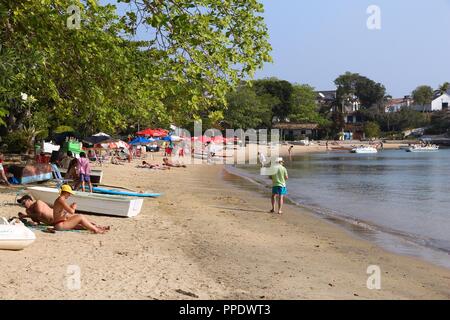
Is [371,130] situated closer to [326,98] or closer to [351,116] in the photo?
[351,116]

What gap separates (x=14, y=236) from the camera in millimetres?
8070

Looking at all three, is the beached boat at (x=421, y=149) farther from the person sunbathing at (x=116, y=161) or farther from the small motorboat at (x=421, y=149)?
the person sunbathing at (x=116, y=161)

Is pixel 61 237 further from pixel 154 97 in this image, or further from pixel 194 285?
pixel 154 97

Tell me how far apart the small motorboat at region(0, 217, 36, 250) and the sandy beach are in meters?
0.13

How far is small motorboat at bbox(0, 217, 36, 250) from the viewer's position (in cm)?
798

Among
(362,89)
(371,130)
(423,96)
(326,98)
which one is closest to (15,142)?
(371,130)

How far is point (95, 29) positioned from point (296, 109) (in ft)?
335

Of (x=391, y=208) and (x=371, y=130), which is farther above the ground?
(x=371, y=130)

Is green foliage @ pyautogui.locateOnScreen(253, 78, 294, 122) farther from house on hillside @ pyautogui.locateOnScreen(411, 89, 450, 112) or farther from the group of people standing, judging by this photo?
the group of people standing

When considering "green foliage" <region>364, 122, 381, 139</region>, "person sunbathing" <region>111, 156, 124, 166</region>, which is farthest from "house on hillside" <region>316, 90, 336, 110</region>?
"person sunbathing" <region>111, 156, 124, 166</region>

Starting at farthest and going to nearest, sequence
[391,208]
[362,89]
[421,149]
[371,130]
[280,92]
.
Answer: [362,89] → [371,130] → [280,92] → [421,149] → [391,208]

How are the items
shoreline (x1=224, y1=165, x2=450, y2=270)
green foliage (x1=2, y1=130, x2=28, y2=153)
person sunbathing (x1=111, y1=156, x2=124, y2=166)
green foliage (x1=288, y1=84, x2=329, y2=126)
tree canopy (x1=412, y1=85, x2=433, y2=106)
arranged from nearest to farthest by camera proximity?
shoreline (x1=224, y1=165, x2=450, y2=270)
green foliage (x1=2, y1=130, x2=28, y2=153)
person sunbathing (x1=111, y1=156, x2=124, y2=166)
green foliage (x1=288, y1=84, x2=329, y2=126)
tree canopy (x1=412, y1=85, x2=433, y2=106)

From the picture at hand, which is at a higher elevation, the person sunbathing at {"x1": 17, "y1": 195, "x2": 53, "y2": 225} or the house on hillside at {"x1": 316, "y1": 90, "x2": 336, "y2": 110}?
the house on hillside at {"x1": 316, "y1": 90, "x2": 336, "y2": 110}

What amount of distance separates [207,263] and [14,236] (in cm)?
301
